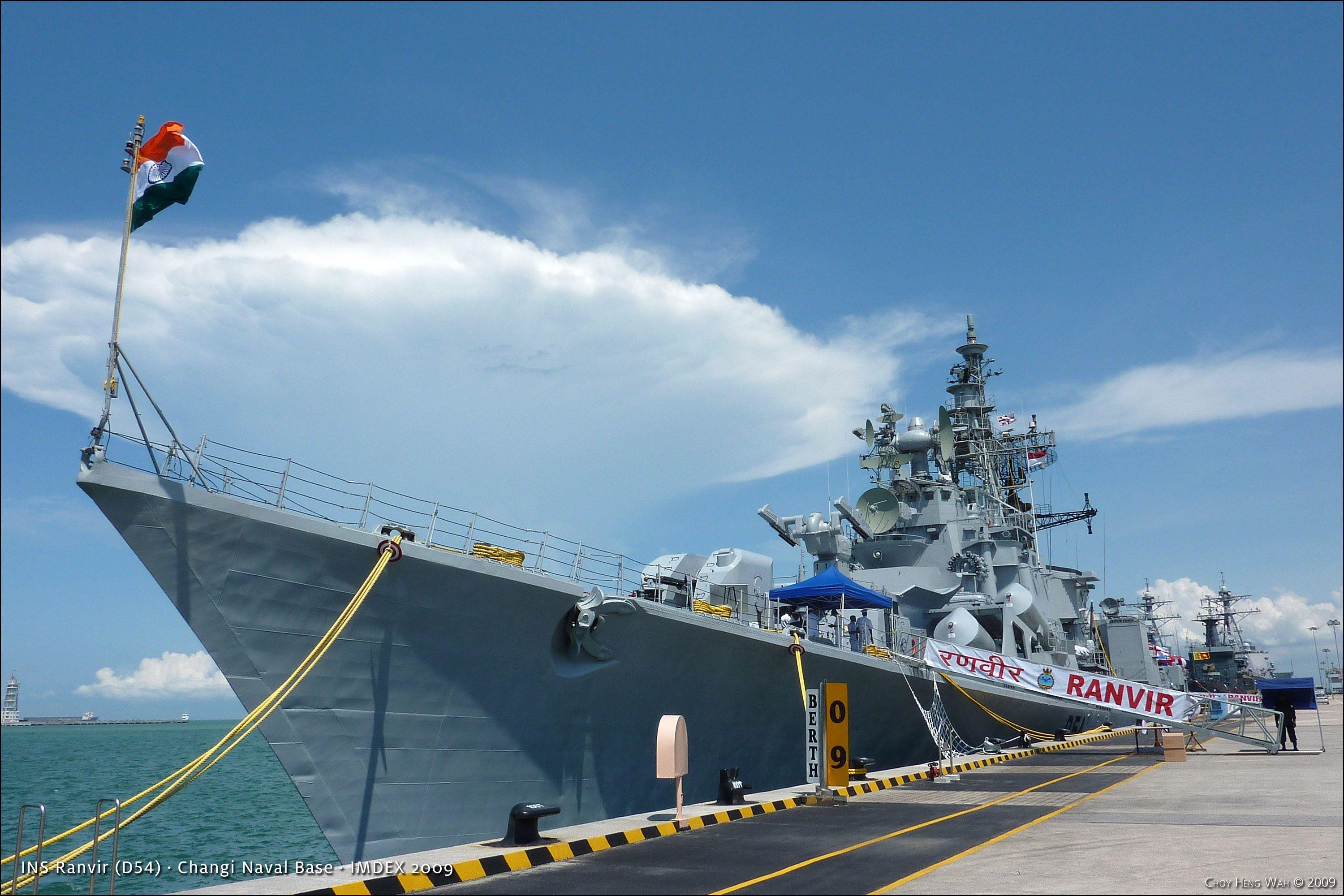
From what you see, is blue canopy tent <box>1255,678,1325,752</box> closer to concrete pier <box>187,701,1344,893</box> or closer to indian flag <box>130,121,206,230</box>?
concrete pier <box>187,701,1344,893</box>

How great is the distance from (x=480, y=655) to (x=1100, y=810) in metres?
7.51

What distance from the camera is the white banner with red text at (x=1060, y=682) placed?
17312mm

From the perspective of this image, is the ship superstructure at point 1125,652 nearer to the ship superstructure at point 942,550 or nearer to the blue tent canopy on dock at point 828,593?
the ship superstructure at point 942,550

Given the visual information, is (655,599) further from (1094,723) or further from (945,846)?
(1094,723)

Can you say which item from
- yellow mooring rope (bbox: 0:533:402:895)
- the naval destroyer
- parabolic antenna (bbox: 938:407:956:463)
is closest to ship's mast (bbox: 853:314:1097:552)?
parabolic antenna (bbox: 938:407:956:463)

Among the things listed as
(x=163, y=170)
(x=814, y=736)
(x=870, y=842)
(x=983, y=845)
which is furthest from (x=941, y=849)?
(x=163, y=170)

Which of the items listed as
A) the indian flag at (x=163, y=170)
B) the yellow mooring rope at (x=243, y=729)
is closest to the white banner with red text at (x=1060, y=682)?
the yellow mooring rope at (x=243, y=729)

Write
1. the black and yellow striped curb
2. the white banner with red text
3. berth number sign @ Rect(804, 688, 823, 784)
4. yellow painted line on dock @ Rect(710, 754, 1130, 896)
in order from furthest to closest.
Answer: the white banner with red text < berth number sign @ Rect(804, 688, 823, 784) < yellow painted line on dock @ Rect(710, 754, 1130, 896) < the black and yellow striped curb

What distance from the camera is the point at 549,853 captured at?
25.5ft

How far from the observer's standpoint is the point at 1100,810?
10.5m

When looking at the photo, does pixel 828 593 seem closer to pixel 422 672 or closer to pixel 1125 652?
pixel 422 672

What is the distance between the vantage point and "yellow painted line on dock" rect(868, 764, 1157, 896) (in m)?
6.55

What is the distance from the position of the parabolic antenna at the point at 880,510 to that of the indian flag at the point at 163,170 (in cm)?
1713

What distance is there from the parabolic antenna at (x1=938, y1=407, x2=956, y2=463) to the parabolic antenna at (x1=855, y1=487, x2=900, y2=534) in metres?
3.07
